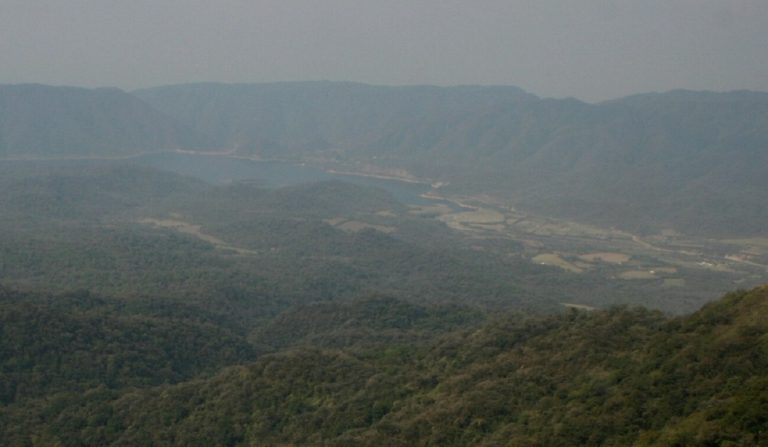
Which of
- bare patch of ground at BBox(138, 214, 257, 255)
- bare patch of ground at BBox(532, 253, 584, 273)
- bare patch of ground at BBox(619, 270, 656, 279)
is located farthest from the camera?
bare patch of ground at BBox(138, 214, 257, 255)

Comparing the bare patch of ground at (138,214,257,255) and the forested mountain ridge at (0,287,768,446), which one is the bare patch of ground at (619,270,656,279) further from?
the forested mountain ridge at (0,287,768,446)

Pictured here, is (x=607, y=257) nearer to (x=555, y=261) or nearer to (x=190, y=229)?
(x=555, y=261)

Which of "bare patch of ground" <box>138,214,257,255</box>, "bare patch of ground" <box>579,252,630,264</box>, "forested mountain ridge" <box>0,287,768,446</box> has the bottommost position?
"bare patch of ground" <box>138,214,257,255</box>

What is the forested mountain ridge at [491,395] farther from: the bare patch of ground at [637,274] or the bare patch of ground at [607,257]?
the bare patch of ground at [607,257]

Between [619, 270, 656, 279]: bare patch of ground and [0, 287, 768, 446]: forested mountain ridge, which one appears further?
[619, 270, 656, 279]: bare patch of ground

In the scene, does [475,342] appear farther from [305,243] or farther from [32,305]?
[305,243]

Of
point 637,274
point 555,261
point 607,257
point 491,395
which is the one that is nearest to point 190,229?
point 555,261

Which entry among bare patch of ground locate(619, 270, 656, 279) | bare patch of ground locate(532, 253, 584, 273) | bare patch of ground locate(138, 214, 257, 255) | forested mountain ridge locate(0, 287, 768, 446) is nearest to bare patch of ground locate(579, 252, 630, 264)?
bare patch of ground locate(532, 253, 584, 273)

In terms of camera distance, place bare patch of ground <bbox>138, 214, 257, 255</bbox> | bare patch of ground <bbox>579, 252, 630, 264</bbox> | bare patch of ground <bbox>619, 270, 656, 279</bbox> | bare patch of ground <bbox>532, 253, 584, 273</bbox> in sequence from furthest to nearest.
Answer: bare patch of ground <bbox>579, 252, 630, 264</bbox> < bare patch of ground <bbox>138, 214, 257, 255</bbox> < bare patch of ground <bbox>532, 253, 584, 273</bbox> < bare patch of ground <bbox>619, 270, 656, 279</bbox>
